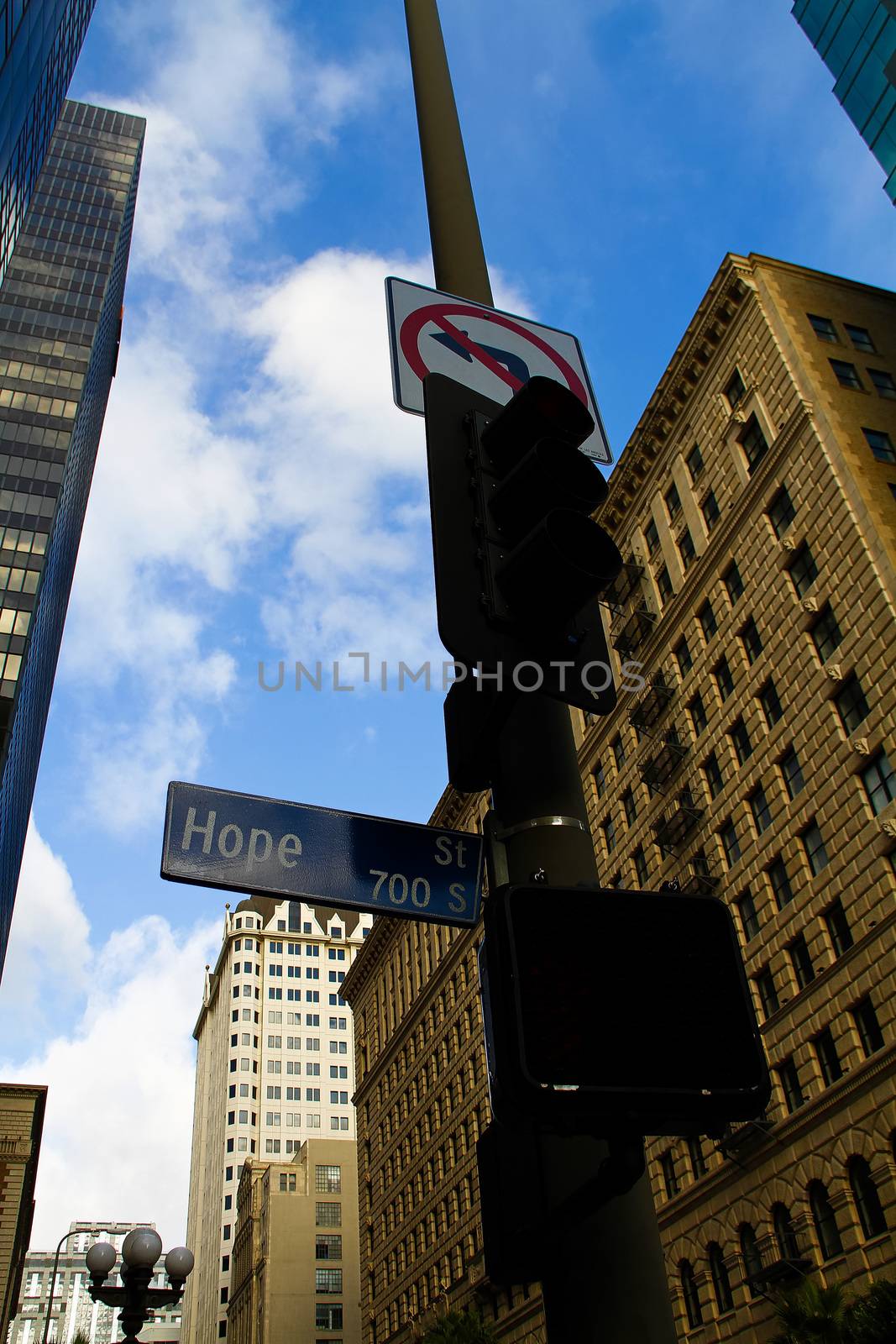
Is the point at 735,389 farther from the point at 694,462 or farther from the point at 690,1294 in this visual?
the point at 690,1294

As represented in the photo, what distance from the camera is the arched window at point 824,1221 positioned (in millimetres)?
30406

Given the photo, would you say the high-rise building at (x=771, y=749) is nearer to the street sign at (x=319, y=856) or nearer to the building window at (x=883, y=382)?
the building window at (x=883, y=382)

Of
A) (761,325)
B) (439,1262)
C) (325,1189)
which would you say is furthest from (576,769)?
(325,1189)

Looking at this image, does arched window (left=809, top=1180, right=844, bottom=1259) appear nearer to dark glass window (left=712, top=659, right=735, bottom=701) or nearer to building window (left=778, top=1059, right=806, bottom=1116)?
building window (left=778, top=1059, right=806, bottom=1116)

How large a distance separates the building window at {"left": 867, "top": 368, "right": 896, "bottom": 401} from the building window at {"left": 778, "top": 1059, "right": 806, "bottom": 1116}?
2544cm

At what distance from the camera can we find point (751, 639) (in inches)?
1594

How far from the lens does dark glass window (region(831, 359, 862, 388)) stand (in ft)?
137

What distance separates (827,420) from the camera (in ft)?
127

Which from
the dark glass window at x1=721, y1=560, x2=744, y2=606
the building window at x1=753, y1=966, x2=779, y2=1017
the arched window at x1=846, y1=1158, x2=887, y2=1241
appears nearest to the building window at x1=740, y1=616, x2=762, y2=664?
the dark glass window at x1=721, y1=560, x2=744, y2=606

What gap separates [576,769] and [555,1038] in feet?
3.81

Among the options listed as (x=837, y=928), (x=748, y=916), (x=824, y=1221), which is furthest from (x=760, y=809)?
(x=824, y=1221)

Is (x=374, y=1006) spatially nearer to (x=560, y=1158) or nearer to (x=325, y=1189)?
(x=325, y=1189)

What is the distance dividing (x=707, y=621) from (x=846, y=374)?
36.3 feet

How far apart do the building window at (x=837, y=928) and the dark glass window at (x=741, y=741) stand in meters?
7.08
